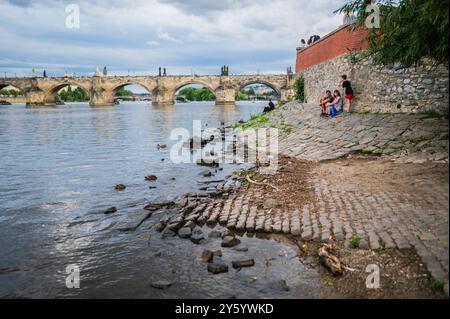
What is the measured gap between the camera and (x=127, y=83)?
88.6 metres

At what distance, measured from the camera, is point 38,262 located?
18.8 ft

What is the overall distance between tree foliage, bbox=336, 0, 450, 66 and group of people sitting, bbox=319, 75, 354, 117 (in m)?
4.89

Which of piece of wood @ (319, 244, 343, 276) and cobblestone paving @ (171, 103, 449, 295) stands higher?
cobblestone paving @ (171, 103, 449, 295)

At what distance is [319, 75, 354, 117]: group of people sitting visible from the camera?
51.6 ft

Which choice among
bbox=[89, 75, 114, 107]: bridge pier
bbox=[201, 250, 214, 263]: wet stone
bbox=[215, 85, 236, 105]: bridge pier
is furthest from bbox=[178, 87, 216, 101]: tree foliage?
bbox=[201, 250, 214, 263]: wet stone

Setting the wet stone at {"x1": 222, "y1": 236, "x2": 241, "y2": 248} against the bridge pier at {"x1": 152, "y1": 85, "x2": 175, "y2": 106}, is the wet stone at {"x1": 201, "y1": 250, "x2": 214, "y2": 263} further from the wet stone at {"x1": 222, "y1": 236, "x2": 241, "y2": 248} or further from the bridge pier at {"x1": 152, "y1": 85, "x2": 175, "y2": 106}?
the bridge pier at {"x1": 152, "y1": 85, "x2": 175, "y2": 106}

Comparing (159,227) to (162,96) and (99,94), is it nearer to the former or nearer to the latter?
(162,96)

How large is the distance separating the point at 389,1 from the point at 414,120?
4.02 meters

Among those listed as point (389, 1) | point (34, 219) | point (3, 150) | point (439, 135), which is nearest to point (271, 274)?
point (34, 219)

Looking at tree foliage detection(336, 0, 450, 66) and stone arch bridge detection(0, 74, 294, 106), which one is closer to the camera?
tree foliage detection(336, 0, 450, 66)

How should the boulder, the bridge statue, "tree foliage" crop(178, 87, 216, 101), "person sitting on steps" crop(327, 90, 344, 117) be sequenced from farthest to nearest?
"tree foliage" crop(178, 87, 216, 101), the bridge statue, "person sitting on steps" crop(327, 90, 344, 117), the boulder

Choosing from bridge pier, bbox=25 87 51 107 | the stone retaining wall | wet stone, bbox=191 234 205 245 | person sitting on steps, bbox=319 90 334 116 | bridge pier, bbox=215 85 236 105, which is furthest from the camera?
bridge pier, bbox=25 87 51 107

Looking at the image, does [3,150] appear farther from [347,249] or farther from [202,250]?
[347,249]

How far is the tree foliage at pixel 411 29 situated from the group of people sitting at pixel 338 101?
4.89 metres
